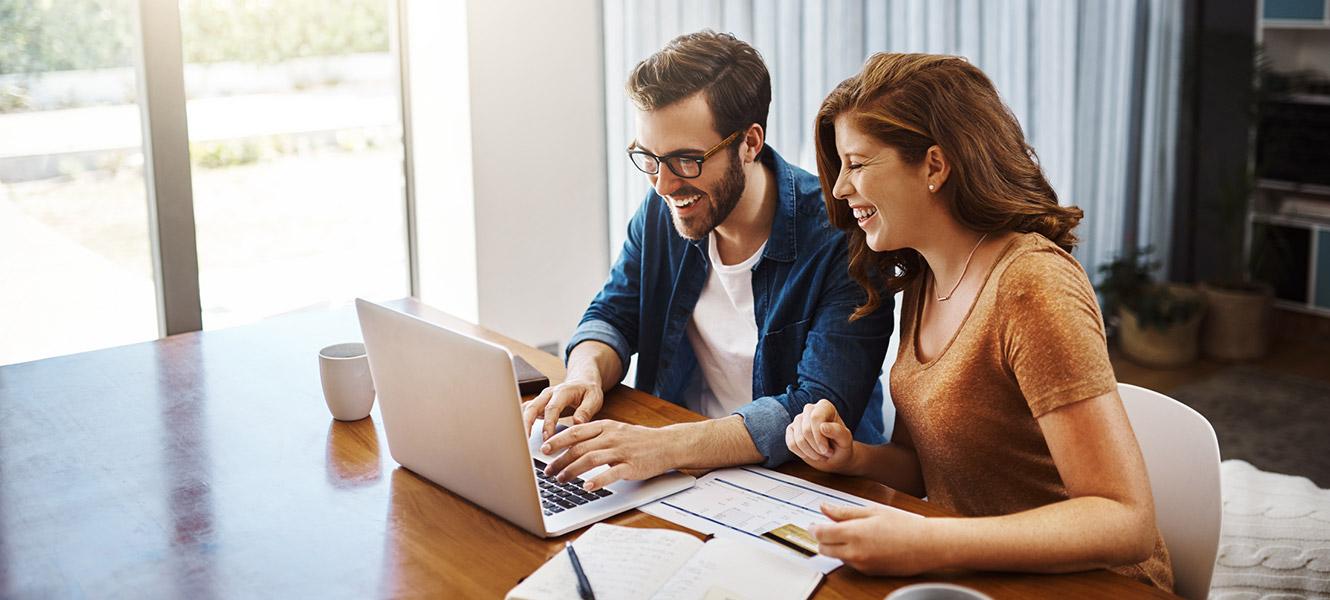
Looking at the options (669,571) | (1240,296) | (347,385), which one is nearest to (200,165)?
(347,385)

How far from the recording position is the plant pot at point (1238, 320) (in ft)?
14.5

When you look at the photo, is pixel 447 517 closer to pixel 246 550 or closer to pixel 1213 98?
pixel 246 550

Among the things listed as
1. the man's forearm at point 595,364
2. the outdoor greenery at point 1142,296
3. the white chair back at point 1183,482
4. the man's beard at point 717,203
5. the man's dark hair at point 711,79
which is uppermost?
the man's dark hair at point 711,79

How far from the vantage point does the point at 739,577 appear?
4.20 ft

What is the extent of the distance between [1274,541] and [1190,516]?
535mm

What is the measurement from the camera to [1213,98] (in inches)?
190

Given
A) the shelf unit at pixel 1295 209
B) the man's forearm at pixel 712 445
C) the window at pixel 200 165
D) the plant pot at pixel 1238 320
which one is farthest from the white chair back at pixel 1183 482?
the shelf unit at pixel 1295 209

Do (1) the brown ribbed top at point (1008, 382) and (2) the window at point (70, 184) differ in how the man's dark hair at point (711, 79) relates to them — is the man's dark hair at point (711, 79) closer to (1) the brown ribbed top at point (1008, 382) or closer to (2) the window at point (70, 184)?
(1) the brown ribbed top at point (1008, 382)

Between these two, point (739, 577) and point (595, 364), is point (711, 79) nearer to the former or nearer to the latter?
point (595, 364)

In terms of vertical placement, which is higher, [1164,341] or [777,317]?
[777,317]

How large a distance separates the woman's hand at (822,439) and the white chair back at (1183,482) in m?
0.39

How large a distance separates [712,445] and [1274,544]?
1024mm

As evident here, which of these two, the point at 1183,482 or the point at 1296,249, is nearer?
the point at 1183,482

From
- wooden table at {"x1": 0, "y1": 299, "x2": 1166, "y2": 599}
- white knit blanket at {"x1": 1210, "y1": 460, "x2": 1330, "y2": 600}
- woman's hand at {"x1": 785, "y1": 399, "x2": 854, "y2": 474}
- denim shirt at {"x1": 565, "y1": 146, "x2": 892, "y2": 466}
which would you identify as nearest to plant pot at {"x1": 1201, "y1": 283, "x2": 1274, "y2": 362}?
white knit blanket at {"x1": 1210, "y1": 460, "x2": 1330, "y2": 600}
